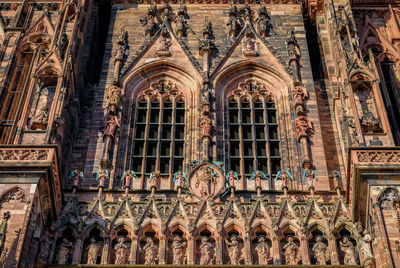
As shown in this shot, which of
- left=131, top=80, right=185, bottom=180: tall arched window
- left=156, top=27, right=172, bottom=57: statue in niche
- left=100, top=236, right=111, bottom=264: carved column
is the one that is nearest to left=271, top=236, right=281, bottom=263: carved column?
left=100, top=236, right=111, bottom=264: carved column

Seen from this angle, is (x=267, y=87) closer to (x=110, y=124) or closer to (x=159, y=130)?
(x=159, y=130)

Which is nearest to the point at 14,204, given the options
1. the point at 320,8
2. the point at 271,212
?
the point at 271,212

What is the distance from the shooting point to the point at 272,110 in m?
22.8

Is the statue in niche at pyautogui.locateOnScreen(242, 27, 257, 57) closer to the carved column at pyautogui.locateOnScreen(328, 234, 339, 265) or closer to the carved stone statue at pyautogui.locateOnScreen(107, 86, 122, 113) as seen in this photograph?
the carved stone statue at pyautogui.locateOnScreen(107, 86, 122, 113)

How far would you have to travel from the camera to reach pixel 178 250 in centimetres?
1741

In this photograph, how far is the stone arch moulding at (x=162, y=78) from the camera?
22.5 meters

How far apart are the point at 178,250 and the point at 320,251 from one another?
3.07 metres

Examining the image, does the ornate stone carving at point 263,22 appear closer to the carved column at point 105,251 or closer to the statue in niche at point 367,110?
the statue in niche at point 367,110

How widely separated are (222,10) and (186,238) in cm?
1062

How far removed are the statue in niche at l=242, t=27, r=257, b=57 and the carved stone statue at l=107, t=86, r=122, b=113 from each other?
4.11m

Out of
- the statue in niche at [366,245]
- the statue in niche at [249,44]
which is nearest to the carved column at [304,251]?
the statue in niche at [366,245]

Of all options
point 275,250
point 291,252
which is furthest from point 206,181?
point 291,252

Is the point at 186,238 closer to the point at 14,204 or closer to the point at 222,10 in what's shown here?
the point at 14,204

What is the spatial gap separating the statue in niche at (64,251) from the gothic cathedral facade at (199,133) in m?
0.04
